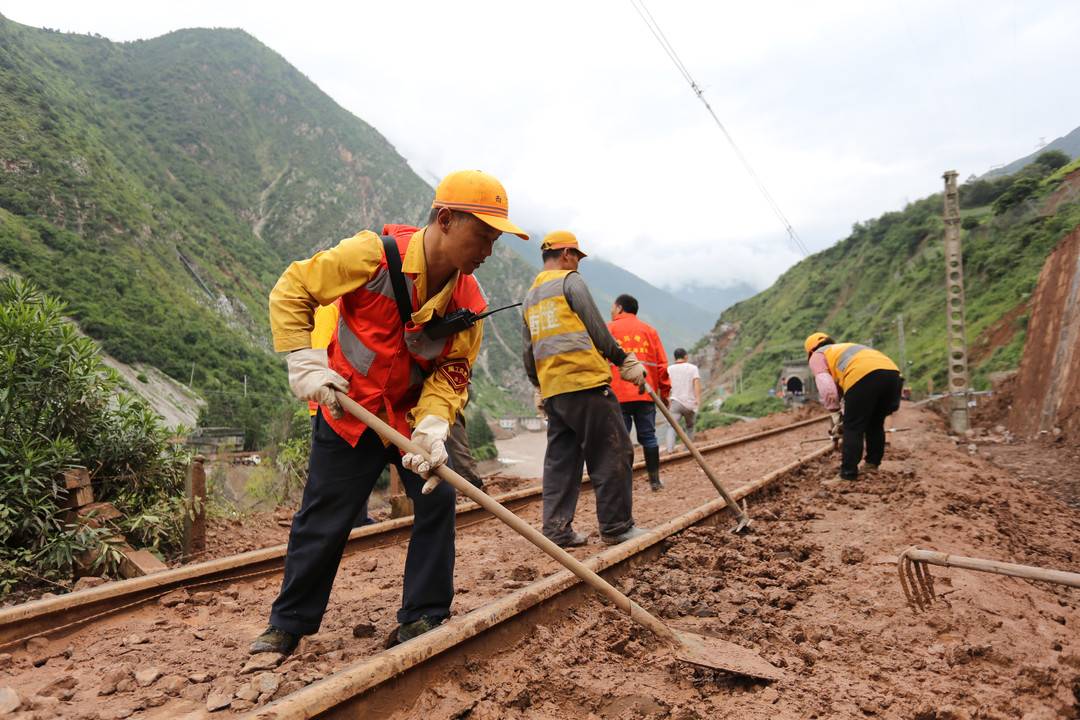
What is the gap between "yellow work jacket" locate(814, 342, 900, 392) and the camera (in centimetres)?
677

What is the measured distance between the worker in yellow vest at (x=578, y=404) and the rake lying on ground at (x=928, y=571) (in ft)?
5.56

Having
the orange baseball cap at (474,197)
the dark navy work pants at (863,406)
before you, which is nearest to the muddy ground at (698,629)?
the orange baseball cap at (474,197)

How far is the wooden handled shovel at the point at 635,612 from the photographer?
2500mm

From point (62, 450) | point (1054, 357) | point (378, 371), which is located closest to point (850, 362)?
point (378, 371)

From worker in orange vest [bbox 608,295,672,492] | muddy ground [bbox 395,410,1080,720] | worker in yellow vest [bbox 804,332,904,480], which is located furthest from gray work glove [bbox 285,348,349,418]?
worker in yellow vest [bbox 804,332,904,480]

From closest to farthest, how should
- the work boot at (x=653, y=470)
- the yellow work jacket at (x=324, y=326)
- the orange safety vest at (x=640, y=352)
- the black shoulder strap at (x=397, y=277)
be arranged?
1. the black shoulder strap at (x=397, y=277)
2. the yellow work jacket at (x=324, y=326)
3. the orange safety vest at (x=640, y=352)
4. the work boot at (x=653, y=470)

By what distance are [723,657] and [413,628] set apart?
1236 mm

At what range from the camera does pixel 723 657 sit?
2562mm

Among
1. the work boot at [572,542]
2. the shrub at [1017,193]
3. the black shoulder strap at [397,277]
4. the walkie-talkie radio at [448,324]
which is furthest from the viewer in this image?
the shrub at [1017,193]

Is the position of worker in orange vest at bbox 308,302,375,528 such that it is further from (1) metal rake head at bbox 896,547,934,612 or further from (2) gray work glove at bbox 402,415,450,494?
(1) metal rake head at bbox 896,547,934,612

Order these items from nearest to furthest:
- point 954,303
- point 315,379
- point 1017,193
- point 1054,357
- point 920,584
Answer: point 315,379, point 920,584, point 1054,357, point 954,303, point 1017,193

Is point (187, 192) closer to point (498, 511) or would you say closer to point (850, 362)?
point (850, 362)

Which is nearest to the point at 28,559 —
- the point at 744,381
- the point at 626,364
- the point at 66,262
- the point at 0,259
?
the point at 626,364

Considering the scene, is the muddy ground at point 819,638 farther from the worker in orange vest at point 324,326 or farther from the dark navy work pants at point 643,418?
the dark navy work pants at point 643,418
